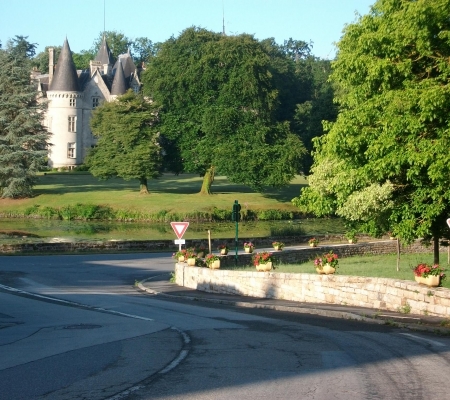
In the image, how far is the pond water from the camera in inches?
2167

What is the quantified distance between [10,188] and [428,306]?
64.3 metres

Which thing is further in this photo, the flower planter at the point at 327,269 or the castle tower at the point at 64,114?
the castle tower at the point at 64,114

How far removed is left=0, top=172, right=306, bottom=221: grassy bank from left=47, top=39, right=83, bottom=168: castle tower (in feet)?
59.5

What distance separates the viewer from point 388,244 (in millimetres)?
44250

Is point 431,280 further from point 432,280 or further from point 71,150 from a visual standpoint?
point 71,150

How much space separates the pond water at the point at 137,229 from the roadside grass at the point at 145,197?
141 inches

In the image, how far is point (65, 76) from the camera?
10169 centimetres

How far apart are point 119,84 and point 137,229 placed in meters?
48.6

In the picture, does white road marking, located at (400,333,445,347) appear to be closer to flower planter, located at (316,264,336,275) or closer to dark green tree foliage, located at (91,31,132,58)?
flower planter, located at (316,264,336,275)

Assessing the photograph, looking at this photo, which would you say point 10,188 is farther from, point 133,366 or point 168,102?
point 133,366

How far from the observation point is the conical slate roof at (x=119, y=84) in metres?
107

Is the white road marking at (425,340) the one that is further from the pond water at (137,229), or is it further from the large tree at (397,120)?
the pond water at (137,229)

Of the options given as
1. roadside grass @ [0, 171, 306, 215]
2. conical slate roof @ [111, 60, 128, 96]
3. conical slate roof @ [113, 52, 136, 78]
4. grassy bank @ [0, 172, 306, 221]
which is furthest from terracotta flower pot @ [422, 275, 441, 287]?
conical slate roof @ [113, 52, 136, 78]

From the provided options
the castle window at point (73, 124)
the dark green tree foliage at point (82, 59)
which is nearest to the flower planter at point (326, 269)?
the castle window at point (73, 124)
